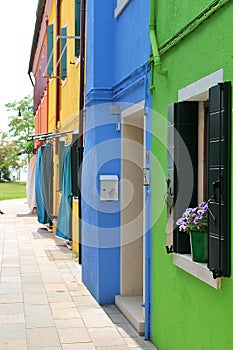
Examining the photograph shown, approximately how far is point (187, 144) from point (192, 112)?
0.27 metres

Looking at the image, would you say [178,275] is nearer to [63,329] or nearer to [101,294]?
[63,329]

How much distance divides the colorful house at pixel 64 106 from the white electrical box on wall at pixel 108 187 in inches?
119

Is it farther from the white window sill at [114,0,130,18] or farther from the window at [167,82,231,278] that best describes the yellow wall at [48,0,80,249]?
the window at [167,82,231,278]

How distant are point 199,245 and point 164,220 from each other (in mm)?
1080

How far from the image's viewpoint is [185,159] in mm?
5145

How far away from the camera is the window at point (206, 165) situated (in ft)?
13.3

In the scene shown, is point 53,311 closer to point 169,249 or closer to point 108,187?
point 108,187

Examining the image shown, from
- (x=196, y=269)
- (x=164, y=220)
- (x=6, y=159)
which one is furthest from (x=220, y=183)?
(x=6, y=159)

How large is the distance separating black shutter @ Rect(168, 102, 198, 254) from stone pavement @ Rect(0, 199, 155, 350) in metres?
1.58

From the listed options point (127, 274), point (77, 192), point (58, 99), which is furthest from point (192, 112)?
point (58, 99)

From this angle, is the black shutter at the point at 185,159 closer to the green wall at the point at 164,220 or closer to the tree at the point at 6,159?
the green wall at the point at 164,220

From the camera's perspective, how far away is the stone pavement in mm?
6324

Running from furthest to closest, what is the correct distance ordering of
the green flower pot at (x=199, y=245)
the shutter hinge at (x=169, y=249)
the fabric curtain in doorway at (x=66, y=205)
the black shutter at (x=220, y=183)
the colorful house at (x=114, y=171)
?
the fabric curtain in doorway at (x=66, y=205), the colorful house at (x=114, y=171), the shutter hinge at (x=169, y=249), the green flower pot at (x=199, y=245), the black shutter at (x=220, y=183)

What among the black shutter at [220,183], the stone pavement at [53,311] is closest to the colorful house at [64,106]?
the stone pavement at [53,311]
